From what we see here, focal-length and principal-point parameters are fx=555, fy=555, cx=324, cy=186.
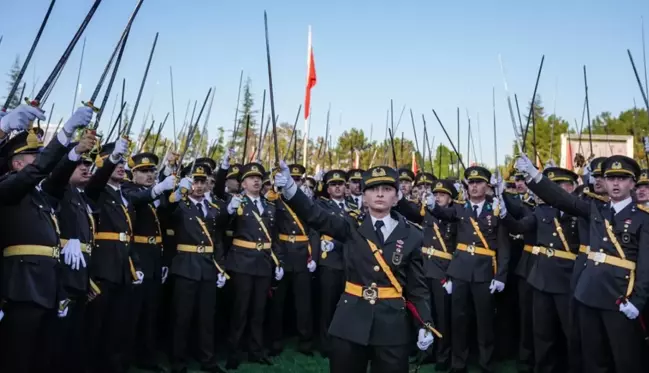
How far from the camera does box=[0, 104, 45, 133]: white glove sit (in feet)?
13.0

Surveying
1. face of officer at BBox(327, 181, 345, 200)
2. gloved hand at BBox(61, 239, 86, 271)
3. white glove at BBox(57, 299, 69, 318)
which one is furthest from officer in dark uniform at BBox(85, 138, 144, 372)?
face of officer at BBox(327, 181, 345, 200)

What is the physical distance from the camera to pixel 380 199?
15.8 feet

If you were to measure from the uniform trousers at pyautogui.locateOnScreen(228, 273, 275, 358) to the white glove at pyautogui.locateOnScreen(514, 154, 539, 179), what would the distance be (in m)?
3.77

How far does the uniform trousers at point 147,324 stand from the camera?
23.2 ft

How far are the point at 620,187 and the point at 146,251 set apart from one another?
5.52 metres

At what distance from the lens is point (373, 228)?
15.7 feet

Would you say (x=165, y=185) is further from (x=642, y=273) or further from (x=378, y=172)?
(x=642, y=273)

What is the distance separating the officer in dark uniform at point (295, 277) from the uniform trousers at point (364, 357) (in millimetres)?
3825

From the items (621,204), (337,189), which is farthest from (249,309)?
(621,204)

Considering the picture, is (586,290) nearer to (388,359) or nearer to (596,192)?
(596,192)

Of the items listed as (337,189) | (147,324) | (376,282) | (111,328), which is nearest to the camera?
(376,282)

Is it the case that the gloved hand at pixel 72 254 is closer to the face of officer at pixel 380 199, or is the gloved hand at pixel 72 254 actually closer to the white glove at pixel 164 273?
the white glove at pixel 164 273

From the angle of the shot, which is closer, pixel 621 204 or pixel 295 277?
pixel 621 204

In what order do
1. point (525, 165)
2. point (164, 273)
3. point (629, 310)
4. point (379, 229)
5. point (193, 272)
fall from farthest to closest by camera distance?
1. point (164, 273)
2. point (193, 272)
3. point (525, 165)
4. point (629, 310)
5. point (379, 229)
